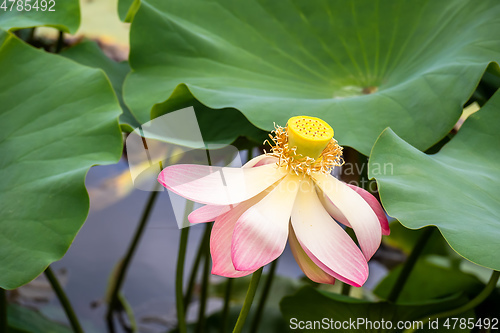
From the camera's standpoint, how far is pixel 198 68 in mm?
906

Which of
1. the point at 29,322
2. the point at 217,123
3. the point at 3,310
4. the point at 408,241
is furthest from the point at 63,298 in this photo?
the point at 408,241

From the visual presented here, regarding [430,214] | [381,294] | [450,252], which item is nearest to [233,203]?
[430,214]

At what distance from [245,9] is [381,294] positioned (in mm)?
767

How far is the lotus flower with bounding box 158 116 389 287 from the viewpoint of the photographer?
459mm

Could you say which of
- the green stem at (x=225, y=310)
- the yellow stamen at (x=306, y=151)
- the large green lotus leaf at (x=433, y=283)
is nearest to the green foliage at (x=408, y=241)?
the large green lotus leaf at (x=433, y=283)

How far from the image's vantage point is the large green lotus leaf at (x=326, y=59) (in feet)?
2.49

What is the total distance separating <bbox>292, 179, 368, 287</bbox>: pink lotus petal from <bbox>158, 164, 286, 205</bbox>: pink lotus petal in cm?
4

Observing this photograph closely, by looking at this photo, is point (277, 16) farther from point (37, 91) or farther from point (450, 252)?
point (450, 252)

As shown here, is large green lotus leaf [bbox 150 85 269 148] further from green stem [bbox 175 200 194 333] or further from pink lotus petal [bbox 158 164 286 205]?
pink lotus petal [bbox 158 164 286 205]

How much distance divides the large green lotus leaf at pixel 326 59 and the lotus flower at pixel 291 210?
0.69 ft

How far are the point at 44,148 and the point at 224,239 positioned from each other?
0.36 meters

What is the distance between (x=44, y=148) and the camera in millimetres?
718

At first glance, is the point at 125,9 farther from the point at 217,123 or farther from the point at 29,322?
the point at 29,322

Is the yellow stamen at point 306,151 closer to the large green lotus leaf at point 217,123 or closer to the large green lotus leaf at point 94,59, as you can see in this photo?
the large green lotus leaf at point 217,123
